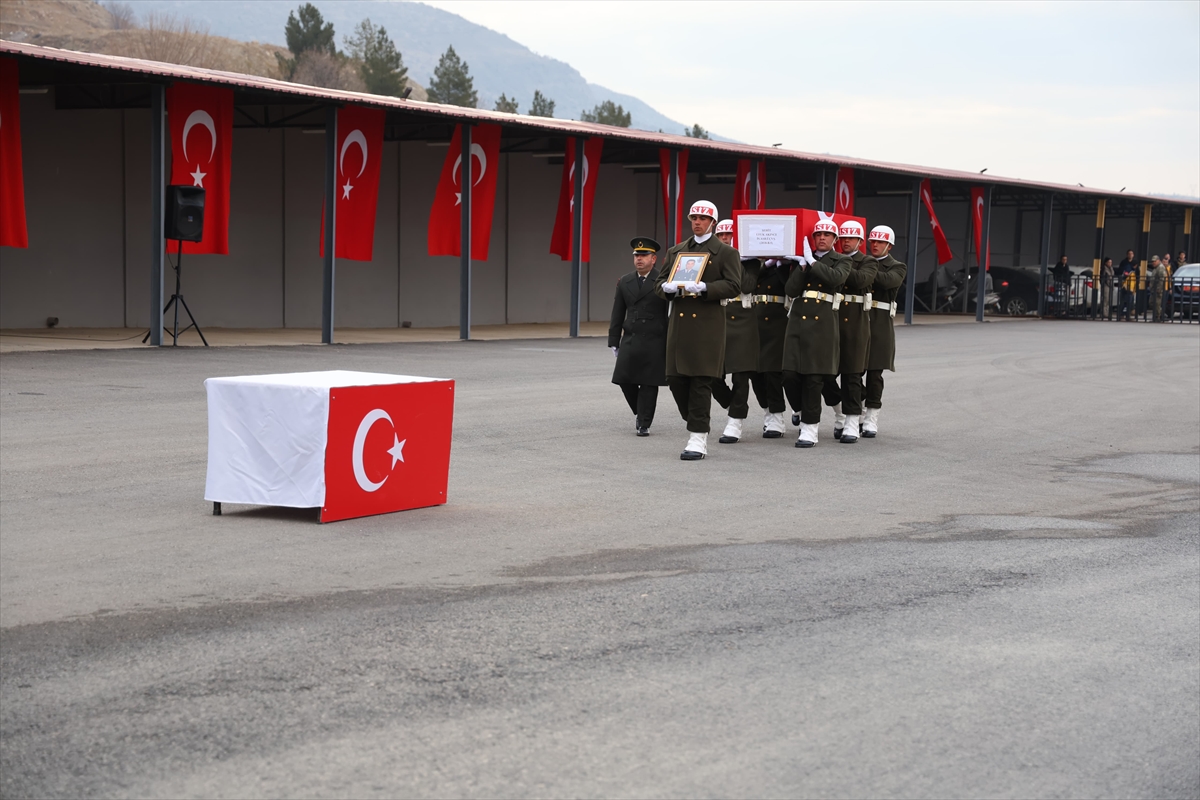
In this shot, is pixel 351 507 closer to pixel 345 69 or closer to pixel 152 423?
pixel 152 423

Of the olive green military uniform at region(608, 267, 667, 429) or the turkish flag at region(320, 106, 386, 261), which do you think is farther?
the turkish flag at region(320, 106, 386, 261)

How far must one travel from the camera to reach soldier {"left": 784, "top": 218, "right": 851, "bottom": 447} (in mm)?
11461

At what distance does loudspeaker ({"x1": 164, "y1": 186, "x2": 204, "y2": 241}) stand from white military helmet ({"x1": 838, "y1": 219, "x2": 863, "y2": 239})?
433 inches

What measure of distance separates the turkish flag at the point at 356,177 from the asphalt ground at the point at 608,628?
11.7m

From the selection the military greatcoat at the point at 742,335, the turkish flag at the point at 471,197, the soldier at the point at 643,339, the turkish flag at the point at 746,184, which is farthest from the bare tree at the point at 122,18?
the military greatcoat at the point at 742,335

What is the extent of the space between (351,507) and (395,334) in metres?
19.5

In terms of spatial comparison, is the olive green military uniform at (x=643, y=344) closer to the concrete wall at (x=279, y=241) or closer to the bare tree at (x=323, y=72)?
the concrete wall at (x=279, y=241)

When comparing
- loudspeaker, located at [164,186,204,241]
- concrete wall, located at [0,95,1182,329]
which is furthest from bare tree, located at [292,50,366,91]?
loudspeaker, located at [164,186,204,241]

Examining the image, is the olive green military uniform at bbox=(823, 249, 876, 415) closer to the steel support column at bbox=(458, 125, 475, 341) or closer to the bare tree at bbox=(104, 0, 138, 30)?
the steel support column at bbox=(458, 125, 475, 341)

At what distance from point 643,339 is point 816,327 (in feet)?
5.10

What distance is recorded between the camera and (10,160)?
1772 centimetres

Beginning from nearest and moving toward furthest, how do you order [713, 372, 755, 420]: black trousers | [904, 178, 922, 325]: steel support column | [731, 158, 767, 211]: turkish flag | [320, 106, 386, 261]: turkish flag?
[713, 372, 755, 420]: black trousers < [320, 106, 386, 261]: turkish flag < [731, 158, 767, 211]: turkish flag < [904, 178, 922, 325]: steel support column

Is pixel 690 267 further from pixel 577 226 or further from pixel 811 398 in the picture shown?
pixel 577 226

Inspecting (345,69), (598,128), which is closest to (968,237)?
(598,128)
